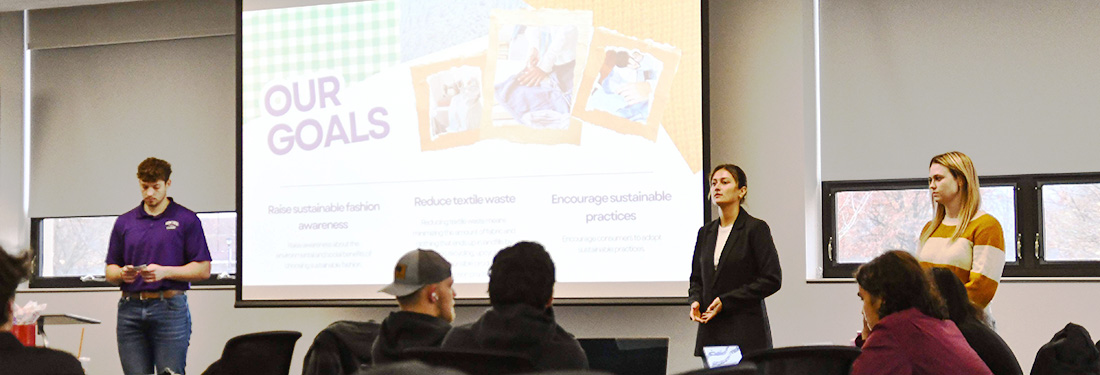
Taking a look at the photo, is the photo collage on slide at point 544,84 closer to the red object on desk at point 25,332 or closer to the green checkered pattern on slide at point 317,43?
the green checkered pattern on slide at point 317,43

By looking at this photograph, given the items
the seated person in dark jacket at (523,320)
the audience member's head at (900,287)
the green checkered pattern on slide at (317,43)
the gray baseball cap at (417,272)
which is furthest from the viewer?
the green checkered pattern on slide at (317,43)

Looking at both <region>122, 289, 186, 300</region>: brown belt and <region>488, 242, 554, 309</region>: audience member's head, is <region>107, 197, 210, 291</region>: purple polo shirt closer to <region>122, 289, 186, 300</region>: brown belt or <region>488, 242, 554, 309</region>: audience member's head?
<region>122, 289, 186, 300</region>: brown belt

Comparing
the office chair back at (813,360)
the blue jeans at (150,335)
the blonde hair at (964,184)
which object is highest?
the blonde hair at (964,184)

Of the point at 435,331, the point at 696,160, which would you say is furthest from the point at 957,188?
the point at 435,331

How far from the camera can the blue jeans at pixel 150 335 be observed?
4.83 metres

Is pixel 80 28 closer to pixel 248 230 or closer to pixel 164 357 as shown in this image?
pixel 248 230

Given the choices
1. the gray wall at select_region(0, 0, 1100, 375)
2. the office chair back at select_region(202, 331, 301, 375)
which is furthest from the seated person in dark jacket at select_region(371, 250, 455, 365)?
the gray wall at select_region(0, 0, 1100, 375)

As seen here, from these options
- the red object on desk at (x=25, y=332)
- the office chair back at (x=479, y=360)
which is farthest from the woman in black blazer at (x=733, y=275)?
the red object on desk at (x=25, y=332)

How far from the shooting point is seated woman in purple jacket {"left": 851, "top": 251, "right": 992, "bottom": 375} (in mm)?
2578

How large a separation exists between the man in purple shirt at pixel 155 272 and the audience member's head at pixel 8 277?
284cm

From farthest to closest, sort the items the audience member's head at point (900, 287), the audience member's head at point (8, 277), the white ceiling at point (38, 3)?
the white ceiling at point (38, 3)
the audience member's head at point (900, 287)
the audience member's head at point (8, 277)

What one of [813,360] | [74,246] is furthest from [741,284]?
[74,246]

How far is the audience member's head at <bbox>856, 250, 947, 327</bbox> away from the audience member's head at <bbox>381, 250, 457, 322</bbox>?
1207 mm

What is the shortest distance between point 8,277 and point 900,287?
84.2 inches
